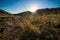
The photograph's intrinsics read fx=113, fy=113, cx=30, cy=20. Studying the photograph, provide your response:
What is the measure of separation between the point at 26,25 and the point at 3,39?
0.86 meters

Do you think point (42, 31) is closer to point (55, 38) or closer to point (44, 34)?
point (44, 34)

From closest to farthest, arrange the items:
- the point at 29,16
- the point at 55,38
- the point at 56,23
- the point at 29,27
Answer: the point at 55,38, the point at 29,27, the point at 56,23, the point at 29,16

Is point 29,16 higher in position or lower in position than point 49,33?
higher

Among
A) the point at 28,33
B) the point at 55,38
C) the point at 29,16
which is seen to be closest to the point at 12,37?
the point at 28,33

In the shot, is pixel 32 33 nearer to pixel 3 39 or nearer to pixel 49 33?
pixel 49 33

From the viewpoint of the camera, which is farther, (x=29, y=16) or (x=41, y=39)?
(x=29, y=16)

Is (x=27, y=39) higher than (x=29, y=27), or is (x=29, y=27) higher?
(x=29, y=27)

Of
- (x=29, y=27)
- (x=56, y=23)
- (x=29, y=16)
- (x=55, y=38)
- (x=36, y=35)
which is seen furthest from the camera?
(x=29, y=16)

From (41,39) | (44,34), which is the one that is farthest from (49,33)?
(41,39)

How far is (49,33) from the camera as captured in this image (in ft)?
11.0

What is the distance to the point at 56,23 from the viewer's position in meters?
4.24

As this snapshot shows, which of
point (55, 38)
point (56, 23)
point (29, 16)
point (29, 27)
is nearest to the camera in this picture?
point (55, 38)

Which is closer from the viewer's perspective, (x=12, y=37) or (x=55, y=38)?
(x=55, y=38)

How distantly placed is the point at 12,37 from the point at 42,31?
95 centimetres
